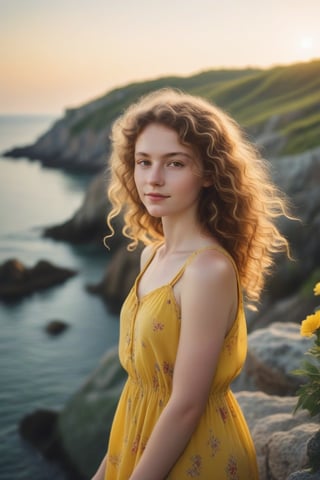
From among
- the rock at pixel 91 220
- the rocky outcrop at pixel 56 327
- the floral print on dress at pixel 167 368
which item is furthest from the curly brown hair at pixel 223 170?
the rock at pixel 91 220

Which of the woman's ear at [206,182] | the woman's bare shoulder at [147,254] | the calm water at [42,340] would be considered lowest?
the calm water at [42,340]

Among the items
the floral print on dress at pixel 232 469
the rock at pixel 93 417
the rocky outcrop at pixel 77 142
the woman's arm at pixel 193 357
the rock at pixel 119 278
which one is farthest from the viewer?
the rocky outcrop at pixel 77 142

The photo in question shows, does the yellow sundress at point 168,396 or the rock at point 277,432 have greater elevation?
the yellow sundress at point 168,396

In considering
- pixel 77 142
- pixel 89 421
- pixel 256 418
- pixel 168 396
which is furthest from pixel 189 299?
pixel 77 142

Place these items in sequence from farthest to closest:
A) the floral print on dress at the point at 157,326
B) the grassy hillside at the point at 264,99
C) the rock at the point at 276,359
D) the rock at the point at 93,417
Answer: the grassy hillside at the point at 264,99 → the rock at the point at 93,417 → the rock at the point at 276,359 → the floral print on dress at the point at 157,326

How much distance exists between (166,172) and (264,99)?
44139 millimetres

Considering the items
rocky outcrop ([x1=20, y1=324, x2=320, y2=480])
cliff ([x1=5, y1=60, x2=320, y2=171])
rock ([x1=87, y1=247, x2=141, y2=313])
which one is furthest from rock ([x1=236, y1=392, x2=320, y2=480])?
rock ([x1=87, y1=247, x2=141, y2=313])

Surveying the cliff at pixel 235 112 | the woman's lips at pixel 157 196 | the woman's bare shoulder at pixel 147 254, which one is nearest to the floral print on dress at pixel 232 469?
the woman's bare shoulder at pixel 147 254

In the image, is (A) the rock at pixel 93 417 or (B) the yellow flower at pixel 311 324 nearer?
(B) the yellow flower at pixel 311 324

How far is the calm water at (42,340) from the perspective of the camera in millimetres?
13219

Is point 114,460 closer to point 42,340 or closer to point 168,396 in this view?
point 168,396

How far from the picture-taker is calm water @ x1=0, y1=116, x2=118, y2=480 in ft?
43.4

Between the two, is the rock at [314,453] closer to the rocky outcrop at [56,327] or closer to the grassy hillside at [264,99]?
the grassy hillside at [264,99]

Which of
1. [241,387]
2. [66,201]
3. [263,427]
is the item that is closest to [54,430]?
[241,387]
